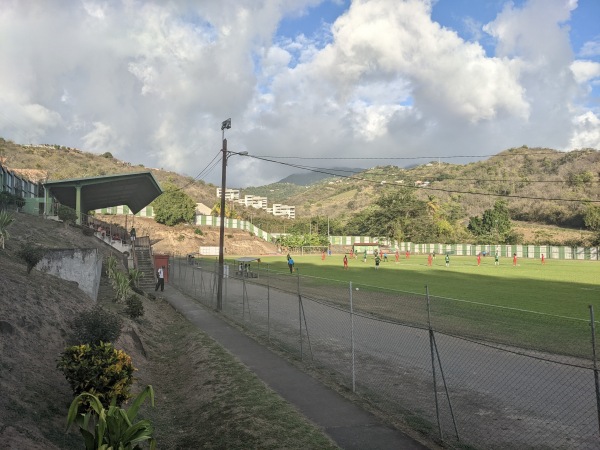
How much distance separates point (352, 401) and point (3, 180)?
3614 cm

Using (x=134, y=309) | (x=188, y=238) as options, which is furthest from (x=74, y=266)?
(x=188, y=238)

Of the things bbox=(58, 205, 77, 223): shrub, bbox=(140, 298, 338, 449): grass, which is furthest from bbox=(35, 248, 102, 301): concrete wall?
bbox=(58, 205, 77, 223): shrub

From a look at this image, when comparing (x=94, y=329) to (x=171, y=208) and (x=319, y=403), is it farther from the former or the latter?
(x=171, y=208)

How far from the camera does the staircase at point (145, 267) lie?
109 feet

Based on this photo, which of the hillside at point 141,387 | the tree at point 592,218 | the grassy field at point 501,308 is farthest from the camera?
the tree at point 592,218

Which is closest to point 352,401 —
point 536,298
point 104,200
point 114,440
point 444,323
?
point 114,440

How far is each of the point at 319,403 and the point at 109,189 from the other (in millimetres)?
42190

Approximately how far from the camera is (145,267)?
37.1 m

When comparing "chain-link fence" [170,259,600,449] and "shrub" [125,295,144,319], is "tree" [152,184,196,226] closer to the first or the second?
"chain-link fence" [170,259,600,449]

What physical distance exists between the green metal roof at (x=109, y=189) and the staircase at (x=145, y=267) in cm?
624

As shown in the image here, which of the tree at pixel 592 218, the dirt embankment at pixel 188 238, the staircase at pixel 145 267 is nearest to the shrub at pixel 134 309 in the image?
the staircase at pixel 145 267

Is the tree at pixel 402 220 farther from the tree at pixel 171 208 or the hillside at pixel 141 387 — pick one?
the hillside at pixel 141 387

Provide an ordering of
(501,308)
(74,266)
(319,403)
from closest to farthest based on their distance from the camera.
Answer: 1. (319,403)
2. (501,308)
3. (74,266)

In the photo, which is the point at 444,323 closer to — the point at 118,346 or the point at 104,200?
the point at 118,346
